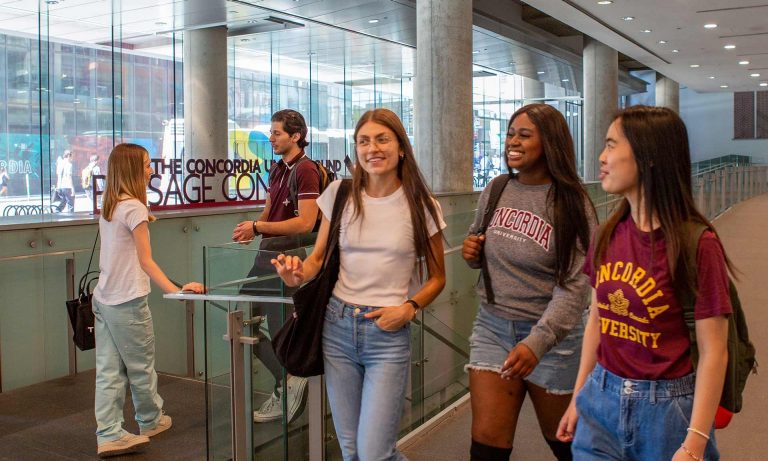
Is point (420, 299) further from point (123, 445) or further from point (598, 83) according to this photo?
point (598, 83)

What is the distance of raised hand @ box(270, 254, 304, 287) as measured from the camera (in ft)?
8.57

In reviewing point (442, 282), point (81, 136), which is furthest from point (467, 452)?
point (81, 136)

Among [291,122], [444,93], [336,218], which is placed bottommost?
[336,218]

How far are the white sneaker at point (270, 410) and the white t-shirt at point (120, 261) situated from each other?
1088mm

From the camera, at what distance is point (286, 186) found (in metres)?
4.46

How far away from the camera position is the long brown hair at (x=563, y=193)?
2688mm

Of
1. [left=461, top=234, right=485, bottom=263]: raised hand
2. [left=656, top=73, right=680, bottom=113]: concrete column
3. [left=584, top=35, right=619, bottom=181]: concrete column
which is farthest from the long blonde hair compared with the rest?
[left=656, top=73, right=680, bottom=113]: concrete column

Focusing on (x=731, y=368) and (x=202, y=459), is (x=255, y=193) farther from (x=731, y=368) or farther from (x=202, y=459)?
(x=731, y=368)

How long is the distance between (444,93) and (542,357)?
878cm

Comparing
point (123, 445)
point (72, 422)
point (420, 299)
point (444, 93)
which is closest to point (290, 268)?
point (420, 299)

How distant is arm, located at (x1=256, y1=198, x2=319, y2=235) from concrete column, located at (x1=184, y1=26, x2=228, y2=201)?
9.85 m

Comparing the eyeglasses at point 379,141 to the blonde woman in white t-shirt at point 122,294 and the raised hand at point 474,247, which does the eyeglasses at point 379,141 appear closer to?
the raised hand at point 474,247

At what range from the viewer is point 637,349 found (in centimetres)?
196

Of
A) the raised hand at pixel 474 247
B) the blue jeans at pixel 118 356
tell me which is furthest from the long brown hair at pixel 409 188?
the blue jeans at pixel 118 356
